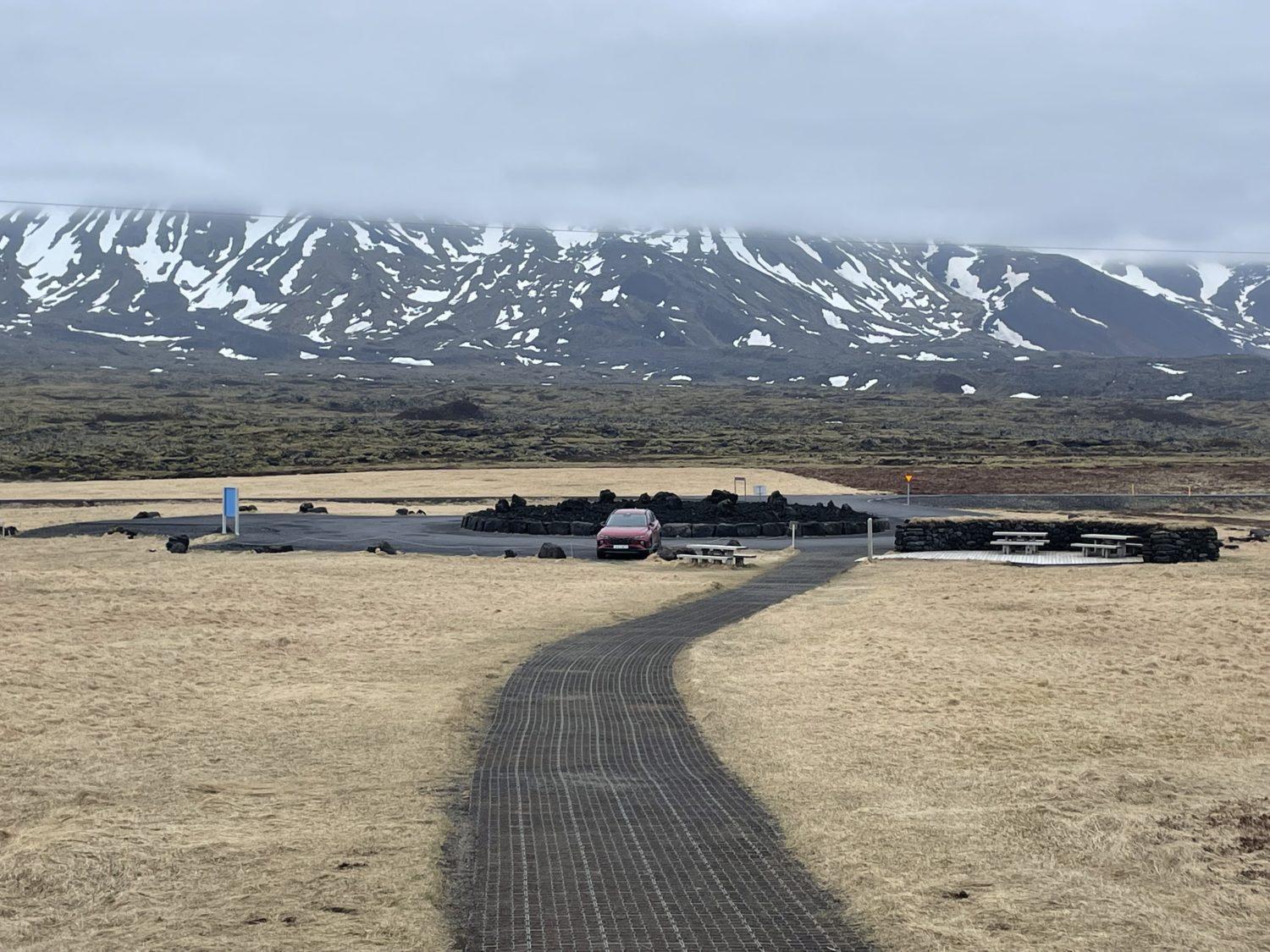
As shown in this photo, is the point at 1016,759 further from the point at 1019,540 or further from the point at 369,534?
the point at 369,534

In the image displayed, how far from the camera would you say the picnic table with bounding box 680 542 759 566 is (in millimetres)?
36438

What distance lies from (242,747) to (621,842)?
5.32 meters

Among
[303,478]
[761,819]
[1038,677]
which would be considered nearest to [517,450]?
[303,478]

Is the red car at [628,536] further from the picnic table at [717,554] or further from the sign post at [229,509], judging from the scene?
the sign post at [229,509]

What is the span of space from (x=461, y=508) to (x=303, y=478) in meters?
20.3

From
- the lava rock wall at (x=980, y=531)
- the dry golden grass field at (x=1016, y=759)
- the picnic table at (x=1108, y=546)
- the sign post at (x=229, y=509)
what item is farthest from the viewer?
the sign post at (x=229, y=509)

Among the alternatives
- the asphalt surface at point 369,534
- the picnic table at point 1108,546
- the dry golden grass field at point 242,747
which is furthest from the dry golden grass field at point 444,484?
Result: the dry golden grass field at point 242,747

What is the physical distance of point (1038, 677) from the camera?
59.1ft

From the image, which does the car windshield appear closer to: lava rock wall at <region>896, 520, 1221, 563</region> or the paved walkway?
lava rock wall at <region>896, 520, 1221, 563</region>

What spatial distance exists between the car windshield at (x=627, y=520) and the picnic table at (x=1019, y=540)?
10376 millimetres

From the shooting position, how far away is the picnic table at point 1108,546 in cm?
3553

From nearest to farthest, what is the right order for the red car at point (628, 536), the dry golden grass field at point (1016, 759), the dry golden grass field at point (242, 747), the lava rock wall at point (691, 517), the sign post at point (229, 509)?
the dry golden grass field at point (242, 747), the dry golden grass field at point (1016, 759), the red car at point (628, 536), the sign post at point (229, 509), the lava rock wall at point (691, 517)

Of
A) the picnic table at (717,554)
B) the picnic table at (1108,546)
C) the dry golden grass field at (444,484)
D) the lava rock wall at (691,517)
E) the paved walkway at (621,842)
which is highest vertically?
the dry golden grass field at (444,484)

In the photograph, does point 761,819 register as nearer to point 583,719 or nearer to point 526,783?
point 526,783
